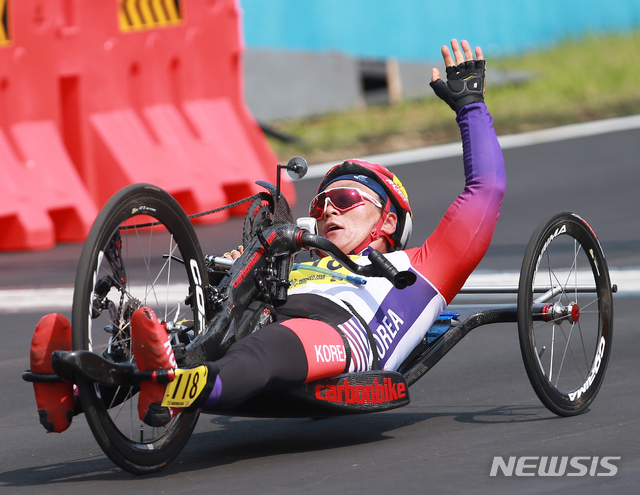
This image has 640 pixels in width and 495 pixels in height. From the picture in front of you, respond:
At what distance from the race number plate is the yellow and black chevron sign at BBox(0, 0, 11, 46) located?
282 inches

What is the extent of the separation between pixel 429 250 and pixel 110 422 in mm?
1657

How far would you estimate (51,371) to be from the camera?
4.04 metres

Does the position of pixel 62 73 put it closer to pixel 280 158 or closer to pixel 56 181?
pixel 56 181

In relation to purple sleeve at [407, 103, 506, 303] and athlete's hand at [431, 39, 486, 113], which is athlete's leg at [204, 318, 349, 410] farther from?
athlete's hand at [431, 39, 486, 113]

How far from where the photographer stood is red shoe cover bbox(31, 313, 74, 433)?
4.03 m

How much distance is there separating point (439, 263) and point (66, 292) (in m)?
4.35

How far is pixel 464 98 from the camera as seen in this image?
5.15 metres

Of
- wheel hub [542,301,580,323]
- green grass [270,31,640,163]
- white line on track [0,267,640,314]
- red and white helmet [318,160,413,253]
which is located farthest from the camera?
green grass [270,31,640,163]

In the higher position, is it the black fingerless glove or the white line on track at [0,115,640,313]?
the black fingerless glove

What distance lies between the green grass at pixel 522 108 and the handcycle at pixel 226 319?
29.9 feet

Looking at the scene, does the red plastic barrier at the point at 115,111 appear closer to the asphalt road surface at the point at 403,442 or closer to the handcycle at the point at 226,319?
the asphalt road surface at the point at 403,442

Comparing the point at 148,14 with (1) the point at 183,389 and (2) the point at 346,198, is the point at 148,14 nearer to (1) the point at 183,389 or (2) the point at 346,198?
(2) the point at 346,198

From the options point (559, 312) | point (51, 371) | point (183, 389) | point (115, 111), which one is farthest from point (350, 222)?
point (115, 111)

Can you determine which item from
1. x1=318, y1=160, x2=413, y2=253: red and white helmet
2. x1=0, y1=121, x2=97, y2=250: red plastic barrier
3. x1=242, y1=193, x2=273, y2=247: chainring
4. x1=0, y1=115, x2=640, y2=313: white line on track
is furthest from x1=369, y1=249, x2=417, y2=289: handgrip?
x1=0, y1=121, x2=97, y2=250: red plastic barrier
